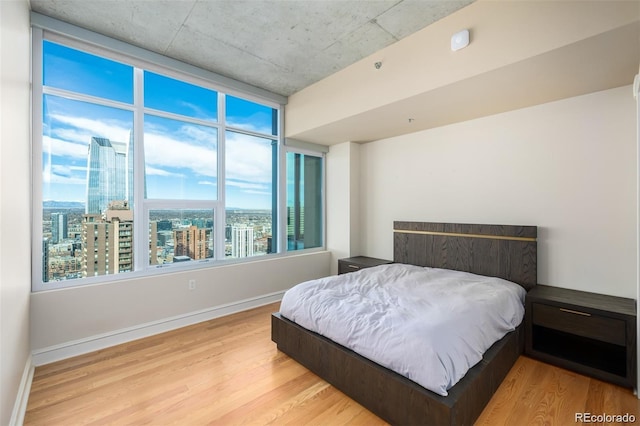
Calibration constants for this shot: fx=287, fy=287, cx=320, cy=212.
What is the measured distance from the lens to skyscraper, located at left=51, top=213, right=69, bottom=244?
257 centimetres

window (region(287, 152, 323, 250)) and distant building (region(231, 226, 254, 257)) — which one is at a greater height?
window (region(287, 152, 323, 250))

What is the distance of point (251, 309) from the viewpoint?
3.73 meters

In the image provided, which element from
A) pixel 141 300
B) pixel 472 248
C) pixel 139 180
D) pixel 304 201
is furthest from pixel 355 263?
pixel 139 180

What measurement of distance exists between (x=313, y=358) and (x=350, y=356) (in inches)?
16.5

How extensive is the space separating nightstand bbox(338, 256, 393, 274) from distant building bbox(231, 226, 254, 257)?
133 cm

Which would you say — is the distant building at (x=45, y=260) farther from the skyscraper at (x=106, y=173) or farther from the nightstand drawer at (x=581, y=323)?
the nightstand drawer at (x=581, y=323)

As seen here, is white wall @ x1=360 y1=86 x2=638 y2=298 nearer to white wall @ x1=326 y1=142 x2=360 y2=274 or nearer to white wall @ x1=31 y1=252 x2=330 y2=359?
white wall @ x1=326 y1=142 x2=360 y2=274

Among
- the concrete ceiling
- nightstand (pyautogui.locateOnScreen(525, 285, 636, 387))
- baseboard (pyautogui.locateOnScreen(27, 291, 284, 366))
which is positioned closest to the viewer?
nightstand (pyautogui.locateOnScreen(525, 285, 636, 387))

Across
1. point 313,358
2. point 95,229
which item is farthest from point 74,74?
point 313,358

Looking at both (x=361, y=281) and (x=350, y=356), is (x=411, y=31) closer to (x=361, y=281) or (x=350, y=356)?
(x=361, y=281)

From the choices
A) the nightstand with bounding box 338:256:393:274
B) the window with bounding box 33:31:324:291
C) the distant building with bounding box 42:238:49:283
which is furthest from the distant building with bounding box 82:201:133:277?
the nightstand with bounding box 338:256:393:274

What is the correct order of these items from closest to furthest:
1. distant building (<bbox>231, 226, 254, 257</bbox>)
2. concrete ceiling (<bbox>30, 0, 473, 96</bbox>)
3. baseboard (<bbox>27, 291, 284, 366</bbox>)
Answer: concrete ceiling (<bbox>30, 0, 473, 96</bbox>) → baseboard (<bbox>27, 291, 284, 366</bbox>) → distant building (<bbox>231, 226, 254, 257</bbox>)

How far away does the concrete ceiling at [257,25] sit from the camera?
7.65ft

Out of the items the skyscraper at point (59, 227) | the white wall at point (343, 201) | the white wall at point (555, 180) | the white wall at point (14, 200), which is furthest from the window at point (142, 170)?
the white wall at point (555, 180)
